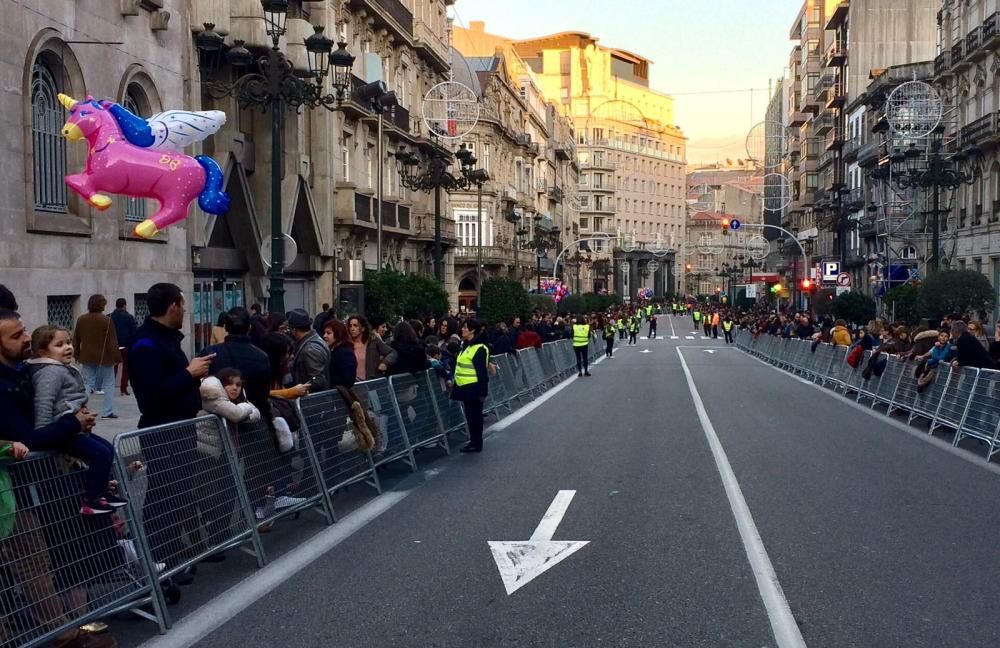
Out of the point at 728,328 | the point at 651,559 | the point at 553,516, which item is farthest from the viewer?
the point at 728,328

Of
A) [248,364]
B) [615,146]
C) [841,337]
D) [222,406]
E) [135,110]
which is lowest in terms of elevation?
[841,337]

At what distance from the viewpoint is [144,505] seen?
6906 millimetres

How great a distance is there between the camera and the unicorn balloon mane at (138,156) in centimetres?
1627

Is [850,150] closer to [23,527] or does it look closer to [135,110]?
[135,110]

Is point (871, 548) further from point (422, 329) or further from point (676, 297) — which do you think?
point (676, 297)

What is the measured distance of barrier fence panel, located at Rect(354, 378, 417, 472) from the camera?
11883 millimetres

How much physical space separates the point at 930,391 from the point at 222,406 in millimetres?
13135

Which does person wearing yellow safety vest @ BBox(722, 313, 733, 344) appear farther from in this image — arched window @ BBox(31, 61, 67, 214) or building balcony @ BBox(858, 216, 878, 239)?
arched window @ BBox(31, 61, 67, 214)

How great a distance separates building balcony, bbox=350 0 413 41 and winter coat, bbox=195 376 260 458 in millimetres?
32340

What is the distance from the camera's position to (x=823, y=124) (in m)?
87.4

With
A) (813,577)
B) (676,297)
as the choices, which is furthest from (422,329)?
(676,297)

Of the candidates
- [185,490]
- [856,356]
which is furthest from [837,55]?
[185,490]

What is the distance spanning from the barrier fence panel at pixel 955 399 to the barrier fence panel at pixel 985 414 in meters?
0.11

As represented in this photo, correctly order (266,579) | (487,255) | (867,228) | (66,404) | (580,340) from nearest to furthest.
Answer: (66,404), (266,579), (580,340), (867,228), (487,255)
